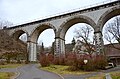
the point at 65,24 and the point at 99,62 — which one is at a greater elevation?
the point at 65,24

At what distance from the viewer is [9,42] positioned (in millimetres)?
39688

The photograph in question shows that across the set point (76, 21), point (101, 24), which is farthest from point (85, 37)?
point (101, 24)

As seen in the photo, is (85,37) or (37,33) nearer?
(37,33)

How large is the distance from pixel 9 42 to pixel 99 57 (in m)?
23.6

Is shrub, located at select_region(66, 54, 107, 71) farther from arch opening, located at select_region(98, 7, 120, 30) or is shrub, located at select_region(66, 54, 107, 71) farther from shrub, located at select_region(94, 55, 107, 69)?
arch opening, located at select_region(98, 7, 120, 30)

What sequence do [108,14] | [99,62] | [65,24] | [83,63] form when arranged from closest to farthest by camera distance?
[83,63]
[99,62]
[108,14]
[65,24]

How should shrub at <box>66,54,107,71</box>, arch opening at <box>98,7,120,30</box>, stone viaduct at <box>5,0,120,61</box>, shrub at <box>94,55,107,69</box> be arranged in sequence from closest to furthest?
shrub at <box>66,54,107,71</box>, shrub at <box>94,55,107,69</box>, arch opening at <box>98,7,120,30</box>, stone viaduct at <box>5,0,120,61</box>

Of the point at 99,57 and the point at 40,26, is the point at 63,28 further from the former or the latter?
the point at 99,57

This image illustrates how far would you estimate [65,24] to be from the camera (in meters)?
32.6

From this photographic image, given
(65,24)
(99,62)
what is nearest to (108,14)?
(65,24)

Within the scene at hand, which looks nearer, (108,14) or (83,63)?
(83,63)

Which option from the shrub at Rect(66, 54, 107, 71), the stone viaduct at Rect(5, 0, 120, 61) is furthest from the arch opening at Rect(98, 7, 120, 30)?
the shrub at Rect(66, 54, 107, 71)

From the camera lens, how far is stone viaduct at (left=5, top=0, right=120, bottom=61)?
2842 cm

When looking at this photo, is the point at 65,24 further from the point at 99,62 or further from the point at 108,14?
the point at 99,62
